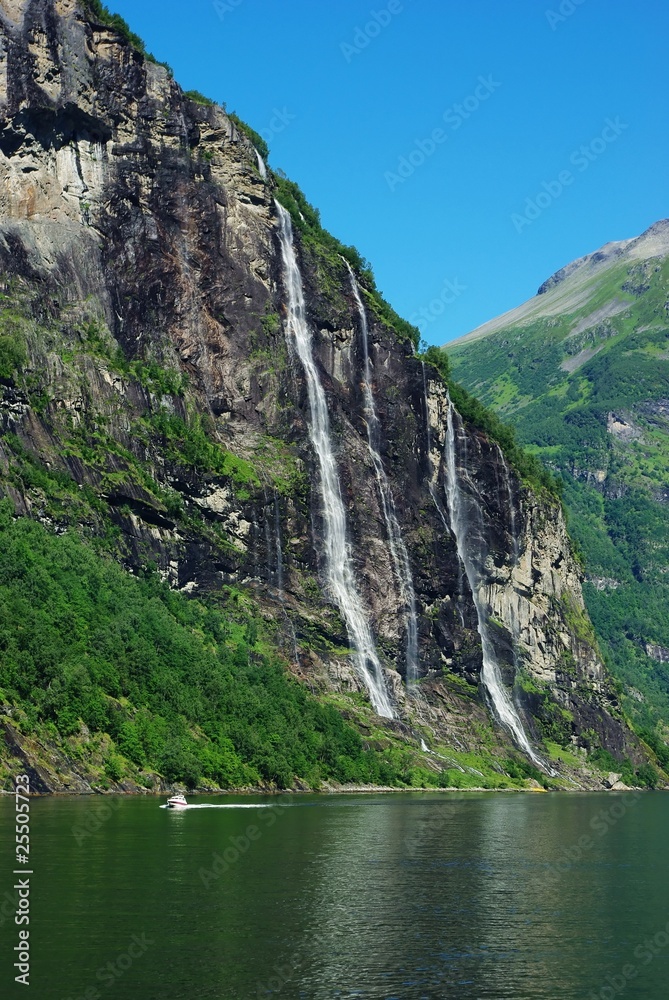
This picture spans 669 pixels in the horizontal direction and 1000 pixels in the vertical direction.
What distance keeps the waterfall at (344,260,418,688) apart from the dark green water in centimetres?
7728

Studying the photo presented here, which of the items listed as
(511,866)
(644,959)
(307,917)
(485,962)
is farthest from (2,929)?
(511,866)

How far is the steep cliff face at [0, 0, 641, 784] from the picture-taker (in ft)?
460

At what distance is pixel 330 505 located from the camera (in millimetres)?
161625

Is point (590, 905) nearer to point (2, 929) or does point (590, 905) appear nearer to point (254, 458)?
point (2, 929)

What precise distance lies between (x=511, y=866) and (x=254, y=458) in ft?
317

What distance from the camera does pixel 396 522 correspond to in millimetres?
168750

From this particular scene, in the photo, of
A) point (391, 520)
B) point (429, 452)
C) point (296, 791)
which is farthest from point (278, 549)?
point (296, 791)

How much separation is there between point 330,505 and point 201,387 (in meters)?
21.0
